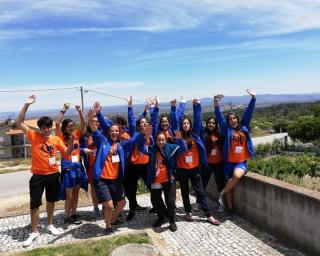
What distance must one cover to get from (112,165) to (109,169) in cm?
8

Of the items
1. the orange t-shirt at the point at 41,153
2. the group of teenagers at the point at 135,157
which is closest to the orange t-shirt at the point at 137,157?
the group of teenagers at the point at 135,157

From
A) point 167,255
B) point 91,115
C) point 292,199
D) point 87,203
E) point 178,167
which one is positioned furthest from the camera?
point 87,203

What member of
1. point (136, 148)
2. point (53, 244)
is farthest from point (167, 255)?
point (136, 148)

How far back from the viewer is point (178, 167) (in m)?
7.17

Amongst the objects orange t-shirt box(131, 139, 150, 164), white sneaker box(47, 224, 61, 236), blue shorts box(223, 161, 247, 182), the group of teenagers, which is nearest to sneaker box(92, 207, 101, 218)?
the group of teenagers

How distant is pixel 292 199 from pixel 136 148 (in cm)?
283

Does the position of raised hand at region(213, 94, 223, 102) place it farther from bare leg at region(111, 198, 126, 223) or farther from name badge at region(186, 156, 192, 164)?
bare leg at region(111, 198, 126, 223)

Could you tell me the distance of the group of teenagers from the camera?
6520 millimetres

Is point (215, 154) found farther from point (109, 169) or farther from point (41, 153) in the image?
point (41, 153)

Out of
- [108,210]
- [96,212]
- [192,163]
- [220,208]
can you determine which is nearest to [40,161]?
[108,210]

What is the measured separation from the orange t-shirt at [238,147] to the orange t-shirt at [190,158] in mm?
613

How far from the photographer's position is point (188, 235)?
6.56 metres

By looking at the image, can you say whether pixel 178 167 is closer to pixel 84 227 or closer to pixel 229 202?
pixel 229 202

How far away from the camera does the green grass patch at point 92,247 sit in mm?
5656
